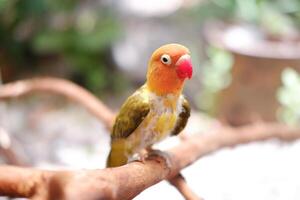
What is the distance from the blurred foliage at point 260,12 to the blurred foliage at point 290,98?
1.34 feet

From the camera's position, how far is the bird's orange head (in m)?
0.75

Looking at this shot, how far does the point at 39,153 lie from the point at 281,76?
0.83 metres

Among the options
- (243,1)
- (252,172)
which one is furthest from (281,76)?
(252,172)

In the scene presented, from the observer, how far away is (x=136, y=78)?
2.60 m

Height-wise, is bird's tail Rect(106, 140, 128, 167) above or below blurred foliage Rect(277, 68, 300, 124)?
above

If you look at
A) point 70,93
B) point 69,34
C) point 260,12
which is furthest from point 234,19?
point 70,93

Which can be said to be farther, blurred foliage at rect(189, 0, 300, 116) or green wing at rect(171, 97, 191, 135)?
blurred foliage at rect(189, 0, 300, 116)

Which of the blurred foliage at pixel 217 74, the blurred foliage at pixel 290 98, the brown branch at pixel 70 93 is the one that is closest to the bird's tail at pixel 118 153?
the brown branch at pixel 70 93

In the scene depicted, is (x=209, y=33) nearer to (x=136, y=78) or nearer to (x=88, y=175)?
(x=136, y=78)

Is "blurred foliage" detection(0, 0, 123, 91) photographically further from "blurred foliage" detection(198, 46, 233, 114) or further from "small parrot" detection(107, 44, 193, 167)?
"small parrot" detection(107, 44, 193, 167)

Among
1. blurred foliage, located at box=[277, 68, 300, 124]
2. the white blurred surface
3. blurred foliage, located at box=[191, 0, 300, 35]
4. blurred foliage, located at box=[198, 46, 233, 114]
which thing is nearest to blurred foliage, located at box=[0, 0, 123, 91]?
blurred foliage, located at box=[191, 0, 300, 35]

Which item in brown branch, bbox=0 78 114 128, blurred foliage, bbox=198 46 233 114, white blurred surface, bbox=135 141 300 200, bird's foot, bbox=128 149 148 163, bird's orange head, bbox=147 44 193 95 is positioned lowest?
blurred foliage, bbox=198 46 233 114

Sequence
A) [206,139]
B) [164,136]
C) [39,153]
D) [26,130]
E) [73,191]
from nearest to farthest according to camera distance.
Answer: [73,191], [164,136], [206,139], [39,153], [26,130]

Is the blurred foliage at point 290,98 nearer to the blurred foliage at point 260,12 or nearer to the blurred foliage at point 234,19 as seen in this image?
the blurred foliage at point 234,19
